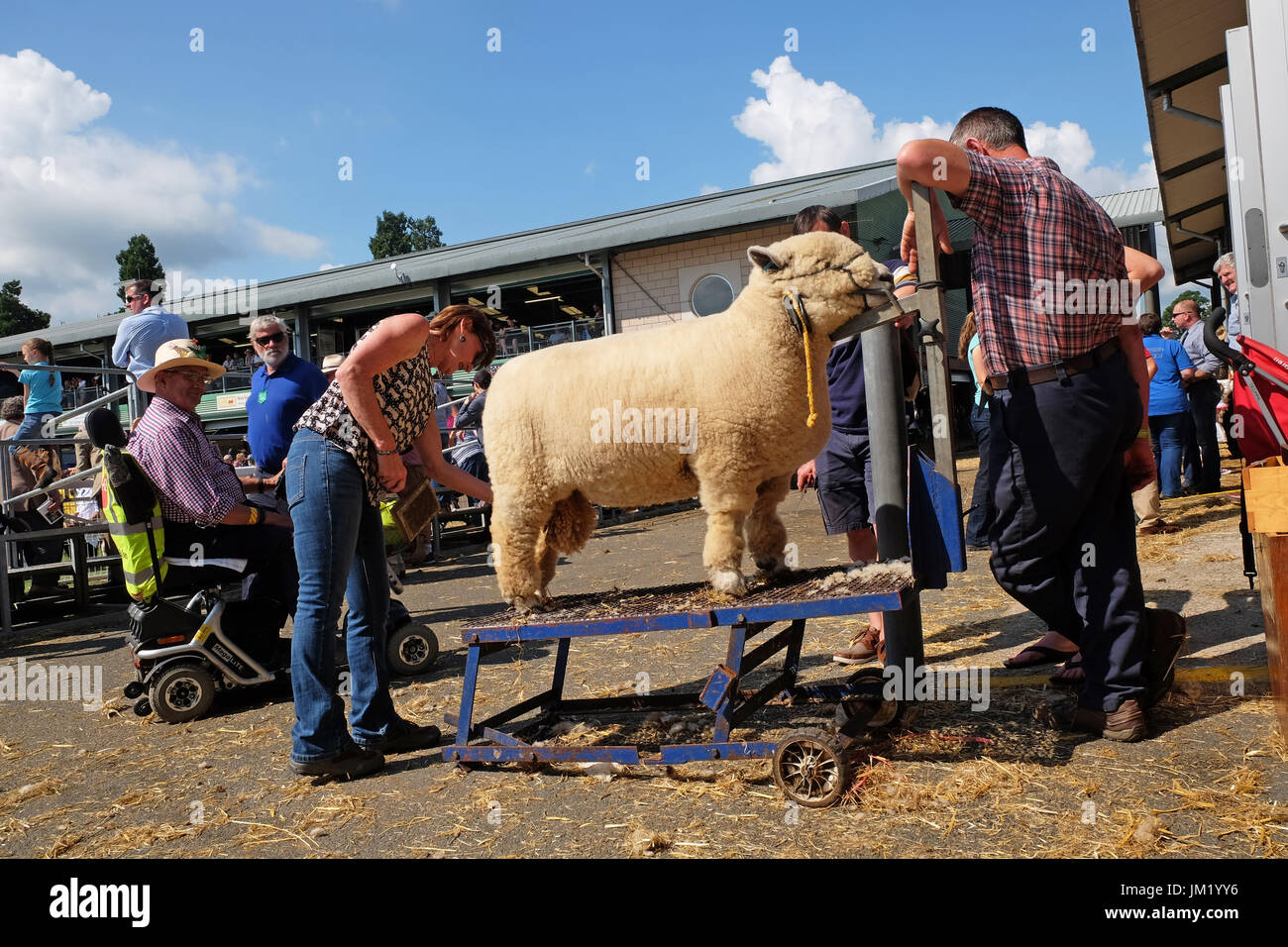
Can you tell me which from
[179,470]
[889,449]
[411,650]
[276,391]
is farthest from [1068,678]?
[276,391]

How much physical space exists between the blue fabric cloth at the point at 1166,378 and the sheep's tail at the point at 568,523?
7551 millimetres

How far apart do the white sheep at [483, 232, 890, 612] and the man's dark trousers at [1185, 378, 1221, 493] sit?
27.5 feet

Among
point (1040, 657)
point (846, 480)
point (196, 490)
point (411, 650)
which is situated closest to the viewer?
point (1040, 657)

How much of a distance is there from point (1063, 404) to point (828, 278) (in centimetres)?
94

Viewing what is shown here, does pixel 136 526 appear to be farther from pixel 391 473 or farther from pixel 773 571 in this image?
pixel 773 571

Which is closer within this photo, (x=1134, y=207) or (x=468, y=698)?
(x=468, y=698)

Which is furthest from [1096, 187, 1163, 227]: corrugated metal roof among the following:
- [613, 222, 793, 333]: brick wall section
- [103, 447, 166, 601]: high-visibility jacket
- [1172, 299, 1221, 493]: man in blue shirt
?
[103, 447, 166, 601]: high-visibility jacket

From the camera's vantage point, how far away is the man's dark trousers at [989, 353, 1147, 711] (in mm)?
2977

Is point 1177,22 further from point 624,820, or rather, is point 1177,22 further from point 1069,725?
point 624,820

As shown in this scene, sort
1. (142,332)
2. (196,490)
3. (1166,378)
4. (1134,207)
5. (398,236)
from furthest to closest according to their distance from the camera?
(398,236) → (1134,207) → (1166,378) → (142,332) → (196,490)

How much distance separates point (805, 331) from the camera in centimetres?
298

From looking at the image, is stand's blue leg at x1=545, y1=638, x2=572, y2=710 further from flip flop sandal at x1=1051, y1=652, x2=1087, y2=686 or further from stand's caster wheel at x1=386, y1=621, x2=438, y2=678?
flip flop sandal at x1=1051, y1=652, x2=1087, y2=686
